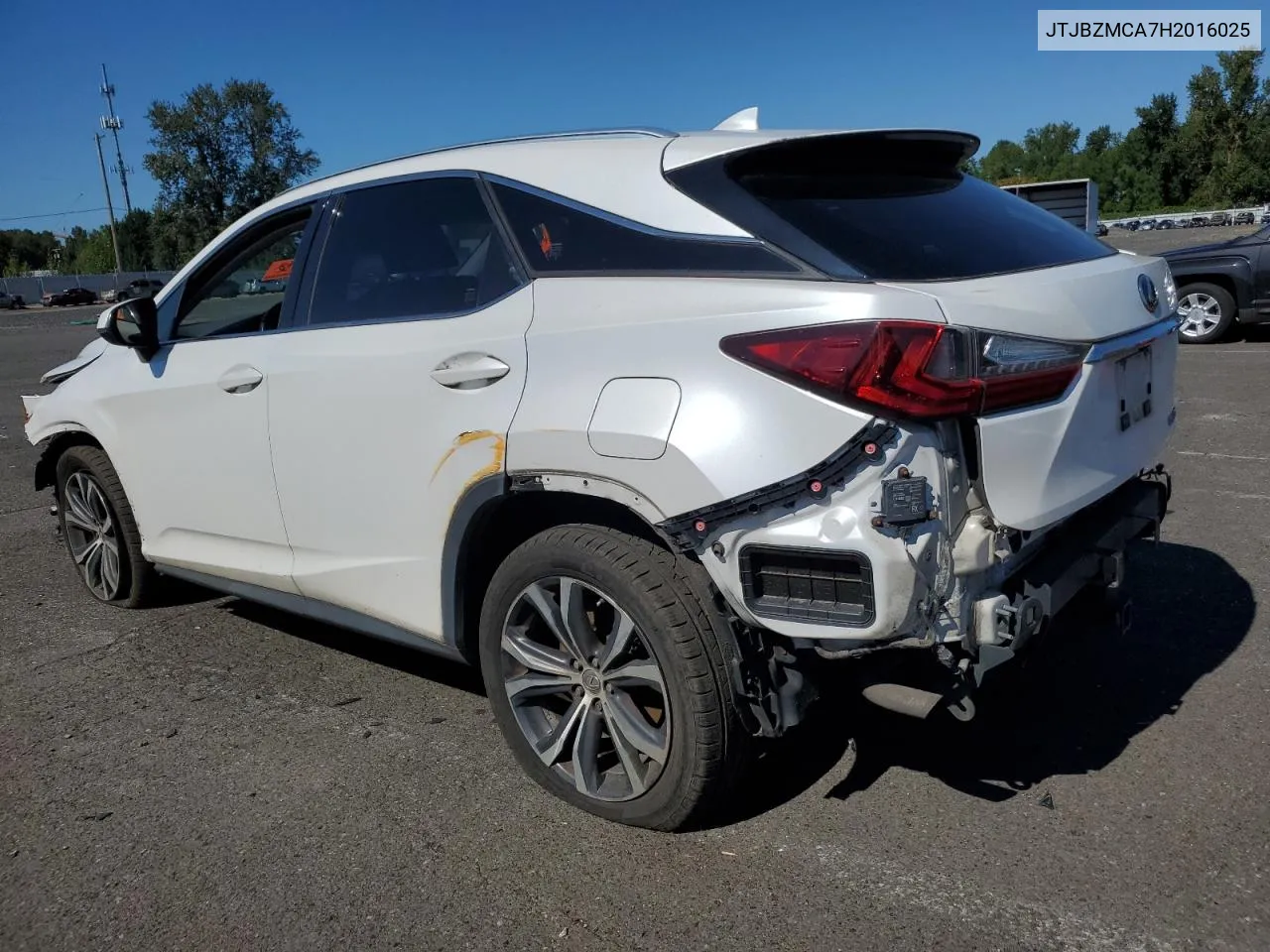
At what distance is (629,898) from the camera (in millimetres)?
2666

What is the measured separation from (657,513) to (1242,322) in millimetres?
11966

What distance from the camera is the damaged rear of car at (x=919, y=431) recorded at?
2387 millimetres

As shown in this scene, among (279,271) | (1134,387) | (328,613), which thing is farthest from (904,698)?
(279,271)

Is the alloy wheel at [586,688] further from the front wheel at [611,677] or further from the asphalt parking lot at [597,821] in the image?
the asphalt parking lot at [597,821]

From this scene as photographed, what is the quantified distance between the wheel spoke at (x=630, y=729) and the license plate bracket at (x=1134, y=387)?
1524 millimetres

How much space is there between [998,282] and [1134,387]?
64 cm

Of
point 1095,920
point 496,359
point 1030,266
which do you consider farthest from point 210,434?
point 1095,920

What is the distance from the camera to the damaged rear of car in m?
2.39

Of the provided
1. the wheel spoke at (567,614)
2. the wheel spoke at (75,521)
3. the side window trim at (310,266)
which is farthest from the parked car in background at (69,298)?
the wheel spoke at (567,614)

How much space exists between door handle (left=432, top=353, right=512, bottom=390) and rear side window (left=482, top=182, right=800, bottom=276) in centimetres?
31

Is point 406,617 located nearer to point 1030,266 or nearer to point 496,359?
point 496,359

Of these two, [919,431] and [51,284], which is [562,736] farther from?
[51,284]

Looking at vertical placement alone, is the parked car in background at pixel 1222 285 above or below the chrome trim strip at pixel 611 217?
below

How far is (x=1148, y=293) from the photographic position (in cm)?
313
